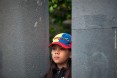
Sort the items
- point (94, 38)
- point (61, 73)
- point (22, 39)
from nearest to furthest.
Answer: point (94, 38), point (61, 73), point (22, 39)

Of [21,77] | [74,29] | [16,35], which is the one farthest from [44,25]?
[74,29]

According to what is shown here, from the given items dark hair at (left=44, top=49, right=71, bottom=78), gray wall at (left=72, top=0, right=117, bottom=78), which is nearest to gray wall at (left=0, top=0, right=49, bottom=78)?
dark hair at (left=44, top=49, right=71, bottom=78)

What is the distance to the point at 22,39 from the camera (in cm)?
556

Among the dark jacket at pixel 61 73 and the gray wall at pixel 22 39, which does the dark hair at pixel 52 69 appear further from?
the gray wall at pixel 22 39

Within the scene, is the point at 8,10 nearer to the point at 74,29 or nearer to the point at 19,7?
the point at 19,7

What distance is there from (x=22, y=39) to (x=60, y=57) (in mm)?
599

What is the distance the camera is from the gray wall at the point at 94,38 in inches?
177

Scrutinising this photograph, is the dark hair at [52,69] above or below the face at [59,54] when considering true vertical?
below

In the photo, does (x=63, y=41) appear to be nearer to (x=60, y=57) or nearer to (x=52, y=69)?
(x=60, y=57)

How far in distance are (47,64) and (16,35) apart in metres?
0.67

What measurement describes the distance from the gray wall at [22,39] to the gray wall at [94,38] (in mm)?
1108

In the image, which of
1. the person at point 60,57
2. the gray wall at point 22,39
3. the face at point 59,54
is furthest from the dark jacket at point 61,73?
the gray wall at point 22,39

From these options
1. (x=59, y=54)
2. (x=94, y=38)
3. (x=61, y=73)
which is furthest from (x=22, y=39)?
(x=94, y=38)

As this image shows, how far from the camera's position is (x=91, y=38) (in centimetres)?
455
